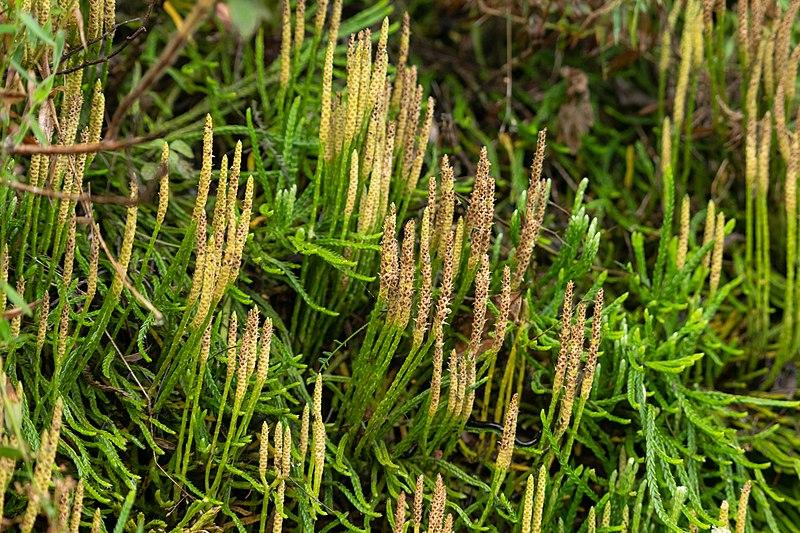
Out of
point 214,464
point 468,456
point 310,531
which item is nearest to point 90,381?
point 214,464

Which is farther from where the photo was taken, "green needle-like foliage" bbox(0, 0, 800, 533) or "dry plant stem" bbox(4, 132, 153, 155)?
"green needle-like foliage" bbox(0, 0, 800, 533)

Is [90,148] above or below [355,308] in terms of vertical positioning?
above

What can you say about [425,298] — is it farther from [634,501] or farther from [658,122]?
[658,122]

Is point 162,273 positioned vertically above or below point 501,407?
above

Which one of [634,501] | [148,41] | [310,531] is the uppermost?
[148,41]

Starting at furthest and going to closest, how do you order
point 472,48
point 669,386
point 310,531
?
point 472,48
point 669,386
point 310,531

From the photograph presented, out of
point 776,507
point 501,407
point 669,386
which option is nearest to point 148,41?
point 501,407

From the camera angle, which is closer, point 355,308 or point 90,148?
point 90,148

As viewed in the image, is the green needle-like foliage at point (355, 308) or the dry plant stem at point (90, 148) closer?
the dry plant stem at point (90, 148)

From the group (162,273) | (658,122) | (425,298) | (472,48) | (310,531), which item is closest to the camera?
(425,298)

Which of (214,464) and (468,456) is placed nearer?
(214,464)
